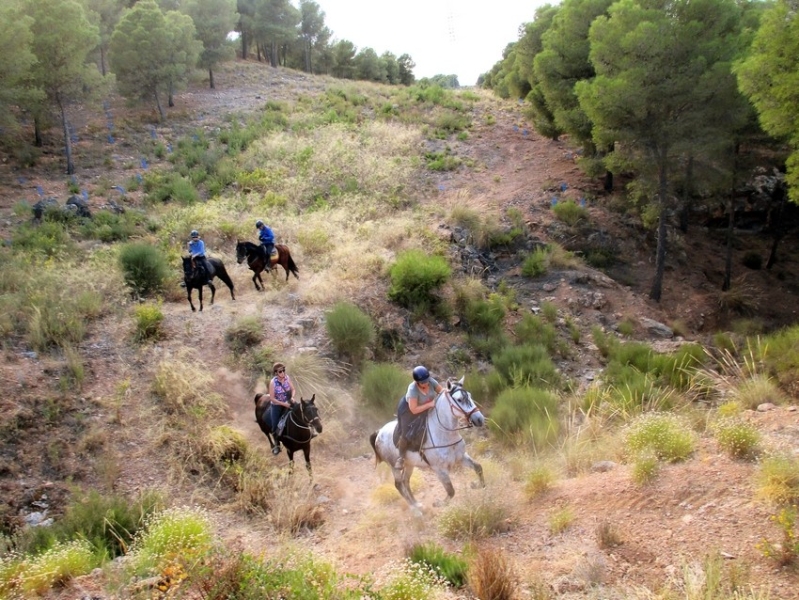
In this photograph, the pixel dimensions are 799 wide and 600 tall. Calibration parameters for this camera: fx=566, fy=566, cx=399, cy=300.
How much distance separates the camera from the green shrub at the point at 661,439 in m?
7.24

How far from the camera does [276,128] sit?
27031 mm

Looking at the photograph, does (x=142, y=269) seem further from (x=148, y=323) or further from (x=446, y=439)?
(x=446, y=439)

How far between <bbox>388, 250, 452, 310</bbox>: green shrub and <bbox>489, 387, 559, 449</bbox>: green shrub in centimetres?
441

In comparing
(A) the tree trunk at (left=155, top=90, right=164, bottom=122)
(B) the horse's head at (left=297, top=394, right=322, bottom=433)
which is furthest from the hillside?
(A) the tree trunk at (left=155, top=90, right=164, bottom=122)

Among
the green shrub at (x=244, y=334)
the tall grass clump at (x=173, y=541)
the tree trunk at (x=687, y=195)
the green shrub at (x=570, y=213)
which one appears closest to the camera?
the tall grass clump at (x=173, y=541)

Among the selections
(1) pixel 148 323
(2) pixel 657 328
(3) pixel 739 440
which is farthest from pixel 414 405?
(2) pixel 657 328

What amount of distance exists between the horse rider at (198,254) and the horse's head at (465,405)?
6.97m

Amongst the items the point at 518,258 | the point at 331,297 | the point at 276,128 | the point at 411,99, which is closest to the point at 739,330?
the point at 518,258

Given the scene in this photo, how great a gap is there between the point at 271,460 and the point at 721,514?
647 centimetres

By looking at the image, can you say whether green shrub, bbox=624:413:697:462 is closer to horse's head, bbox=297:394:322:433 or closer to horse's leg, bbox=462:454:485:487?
horse's leg, bbox=462:454:485:487

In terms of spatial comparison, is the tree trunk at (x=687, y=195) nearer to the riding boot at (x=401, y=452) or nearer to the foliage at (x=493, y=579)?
the riding boot at (x=401, y=452)

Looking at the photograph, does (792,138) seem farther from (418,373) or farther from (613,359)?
(418,373)

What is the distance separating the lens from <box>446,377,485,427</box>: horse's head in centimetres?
669

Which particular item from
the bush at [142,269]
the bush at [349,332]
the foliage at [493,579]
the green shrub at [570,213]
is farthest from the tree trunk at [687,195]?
the foliage at [493,579]
